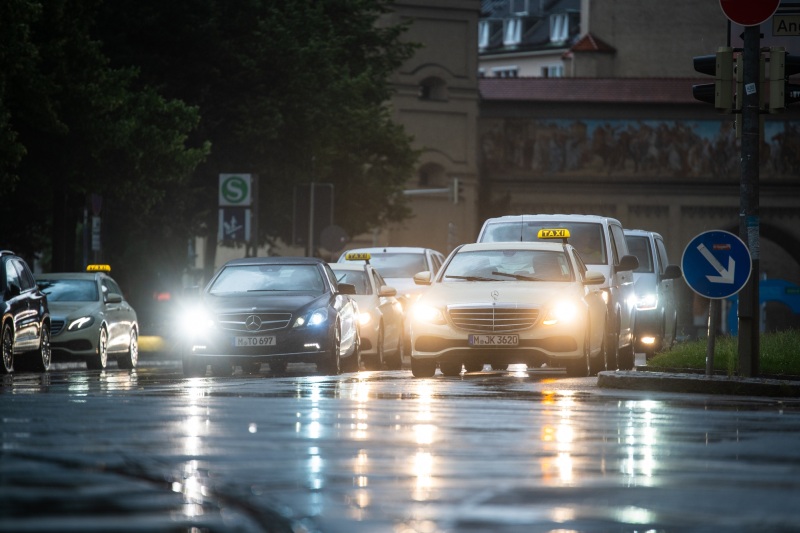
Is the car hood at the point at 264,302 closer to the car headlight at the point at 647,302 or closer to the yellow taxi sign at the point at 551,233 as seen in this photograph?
the yellow taxi sign at the point at 551,233

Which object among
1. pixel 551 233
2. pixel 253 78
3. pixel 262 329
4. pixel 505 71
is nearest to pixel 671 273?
pixel 551 233

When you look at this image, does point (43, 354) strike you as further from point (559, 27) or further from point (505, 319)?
point (559, 27)

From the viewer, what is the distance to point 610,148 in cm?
9094

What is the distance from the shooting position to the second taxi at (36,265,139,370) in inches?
1134

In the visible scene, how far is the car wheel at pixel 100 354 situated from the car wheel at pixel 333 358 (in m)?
5.89

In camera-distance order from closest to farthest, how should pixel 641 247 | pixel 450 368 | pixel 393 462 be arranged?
pixel 393 462 → pixel 450 368 → pixel 641 247

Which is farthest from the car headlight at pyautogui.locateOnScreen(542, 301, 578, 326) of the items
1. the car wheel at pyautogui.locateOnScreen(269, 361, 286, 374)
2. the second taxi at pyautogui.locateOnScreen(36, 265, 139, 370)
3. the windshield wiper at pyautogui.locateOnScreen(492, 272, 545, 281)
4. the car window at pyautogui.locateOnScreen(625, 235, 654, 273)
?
the second taxi at pyautogui.locateOnScreen(36, 265, 139, 370)

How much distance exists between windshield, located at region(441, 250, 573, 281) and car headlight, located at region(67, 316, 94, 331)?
8381 mm

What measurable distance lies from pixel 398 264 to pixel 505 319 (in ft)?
40.6

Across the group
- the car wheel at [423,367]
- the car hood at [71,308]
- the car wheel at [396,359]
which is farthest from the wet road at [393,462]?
the car wheel at [396,359]

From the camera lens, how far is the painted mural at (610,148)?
9025cm

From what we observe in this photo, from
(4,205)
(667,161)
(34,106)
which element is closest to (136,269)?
(4,205)

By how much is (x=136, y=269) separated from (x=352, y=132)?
7922mm

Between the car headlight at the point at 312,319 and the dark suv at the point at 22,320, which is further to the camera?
the dark suv at the point at 22,320
